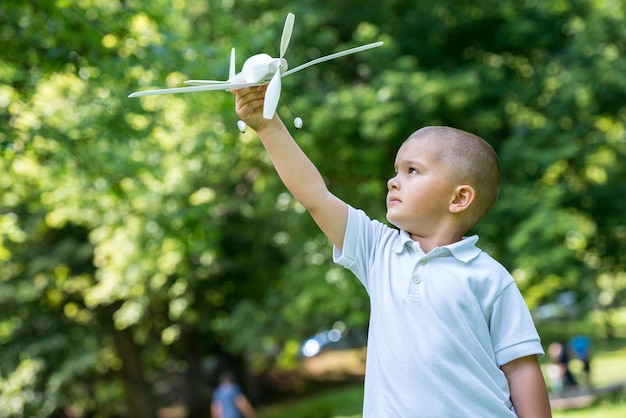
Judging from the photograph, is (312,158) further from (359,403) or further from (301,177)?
(359,403)

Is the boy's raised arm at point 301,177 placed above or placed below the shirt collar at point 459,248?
above

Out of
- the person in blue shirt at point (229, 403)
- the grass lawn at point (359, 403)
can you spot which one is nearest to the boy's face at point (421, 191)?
the grass lawn at point (359, 403)

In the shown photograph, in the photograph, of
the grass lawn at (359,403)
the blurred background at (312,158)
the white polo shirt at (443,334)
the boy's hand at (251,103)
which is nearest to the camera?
the white polo shirt at (443,334)

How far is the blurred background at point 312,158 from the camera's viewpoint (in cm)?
848

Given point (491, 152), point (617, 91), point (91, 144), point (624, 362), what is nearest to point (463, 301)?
point (491, 152)

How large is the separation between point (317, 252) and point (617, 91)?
403 centimetres

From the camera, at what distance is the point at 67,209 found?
11.2 metres

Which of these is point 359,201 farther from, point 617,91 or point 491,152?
point 491,152

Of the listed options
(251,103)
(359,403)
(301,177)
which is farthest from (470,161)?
(359,403)

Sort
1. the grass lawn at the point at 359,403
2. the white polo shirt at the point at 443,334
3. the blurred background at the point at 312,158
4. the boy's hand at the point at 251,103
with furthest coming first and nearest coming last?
the grass lawn at the point at 359,403, the blurred background at the point at 312,158, the boy's hand at the point at 251,103, the white polo shirt at the point at 443,334

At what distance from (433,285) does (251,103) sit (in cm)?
53

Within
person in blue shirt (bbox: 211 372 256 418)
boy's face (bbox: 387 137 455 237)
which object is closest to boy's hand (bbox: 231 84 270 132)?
boy's face (bbox: 387 137 455 237)

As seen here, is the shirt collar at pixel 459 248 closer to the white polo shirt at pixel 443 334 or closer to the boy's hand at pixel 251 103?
the white polo shirt at pixel 443 334

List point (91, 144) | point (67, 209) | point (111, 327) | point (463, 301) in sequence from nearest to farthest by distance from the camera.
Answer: point (463, 301) < point (91, 144) < point (67, 209) < point (111, 327)
